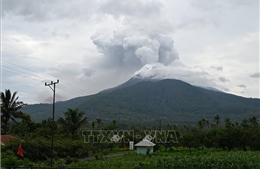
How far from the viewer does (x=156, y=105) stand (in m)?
154

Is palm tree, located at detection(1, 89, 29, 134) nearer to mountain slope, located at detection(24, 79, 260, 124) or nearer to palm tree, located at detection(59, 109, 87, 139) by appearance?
palm tree, located at detection(59, 109, 87, 139)

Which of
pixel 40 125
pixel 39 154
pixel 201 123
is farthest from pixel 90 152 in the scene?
pixel 201 123

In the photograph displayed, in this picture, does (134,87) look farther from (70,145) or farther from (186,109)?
(70,145)

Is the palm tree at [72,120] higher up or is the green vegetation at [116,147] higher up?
the palm tree at [72,120]

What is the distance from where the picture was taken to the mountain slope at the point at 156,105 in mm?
125375

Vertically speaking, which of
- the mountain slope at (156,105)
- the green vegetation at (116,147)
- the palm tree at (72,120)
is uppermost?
the mountain slope at (156,105)

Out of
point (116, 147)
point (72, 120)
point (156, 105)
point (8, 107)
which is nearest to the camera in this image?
point (8, 107)

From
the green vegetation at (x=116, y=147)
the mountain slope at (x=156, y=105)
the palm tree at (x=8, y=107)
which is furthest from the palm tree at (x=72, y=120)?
the mountain slope at (x=156, y=105)

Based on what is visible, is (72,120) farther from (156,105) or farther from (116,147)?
(156,105)

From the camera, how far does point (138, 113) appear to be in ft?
443

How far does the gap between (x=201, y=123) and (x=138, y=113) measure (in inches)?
2555

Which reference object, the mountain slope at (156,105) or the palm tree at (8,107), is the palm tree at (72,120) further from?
the mountain slope at (156,105)

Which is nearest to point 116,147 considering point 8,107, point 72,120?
point 72,120

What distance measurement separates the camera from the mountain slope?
125 m
